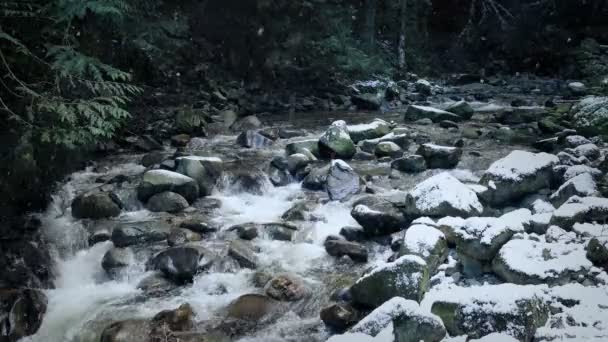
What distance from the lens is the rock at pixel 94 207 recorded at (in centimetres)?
637

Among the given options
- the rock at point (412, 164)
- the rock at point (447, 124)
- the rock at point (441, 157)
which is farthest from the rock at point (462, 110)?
the rock at point (412, 164)

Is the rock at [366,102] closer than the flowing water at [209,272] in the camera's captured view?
No

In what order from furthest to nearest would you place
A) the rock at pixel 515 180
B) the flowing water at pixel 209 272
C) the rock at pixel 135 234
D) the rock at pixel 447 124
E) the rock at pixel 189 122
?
the rock at pixel 447 124 < the rock at pixel 189 122 < the rock at pixel 515 180 < the rock at pixel 135 234 < the flowing water at pixel 209 272

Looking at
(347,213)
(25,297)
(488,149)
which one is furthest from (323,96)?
(25,297)

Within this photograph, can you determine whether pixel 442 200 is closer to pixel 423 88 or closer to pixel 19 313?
pixel 19 313

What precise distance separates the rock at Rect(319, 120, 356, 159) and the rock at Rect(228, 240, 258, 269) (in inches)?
147

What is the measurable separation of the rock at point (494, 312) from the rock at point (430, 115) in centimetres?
878

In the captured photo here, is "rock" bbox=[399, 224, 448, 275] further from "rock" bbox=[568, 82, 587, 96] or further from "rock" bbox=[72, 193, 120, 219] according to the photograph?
"rock" bbox=[568, 82, 587, 96]

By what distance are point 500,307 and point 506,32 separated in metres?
21.8

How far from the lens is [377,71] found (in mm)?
18578

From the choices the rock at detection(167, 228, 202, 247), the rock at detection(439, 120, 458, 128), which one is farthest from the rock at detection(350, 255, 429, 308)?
the rock at detection(439, 120, 458, 128)

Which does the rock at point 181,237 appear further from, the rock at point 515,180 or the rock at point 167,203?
the rock at point 515,180

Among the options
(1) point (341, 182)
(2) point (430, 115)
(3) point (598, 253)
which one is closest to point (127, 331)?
(1) point (341, 182)

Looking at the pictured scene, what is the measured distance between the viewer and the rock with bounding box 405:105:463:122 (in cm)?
1202
